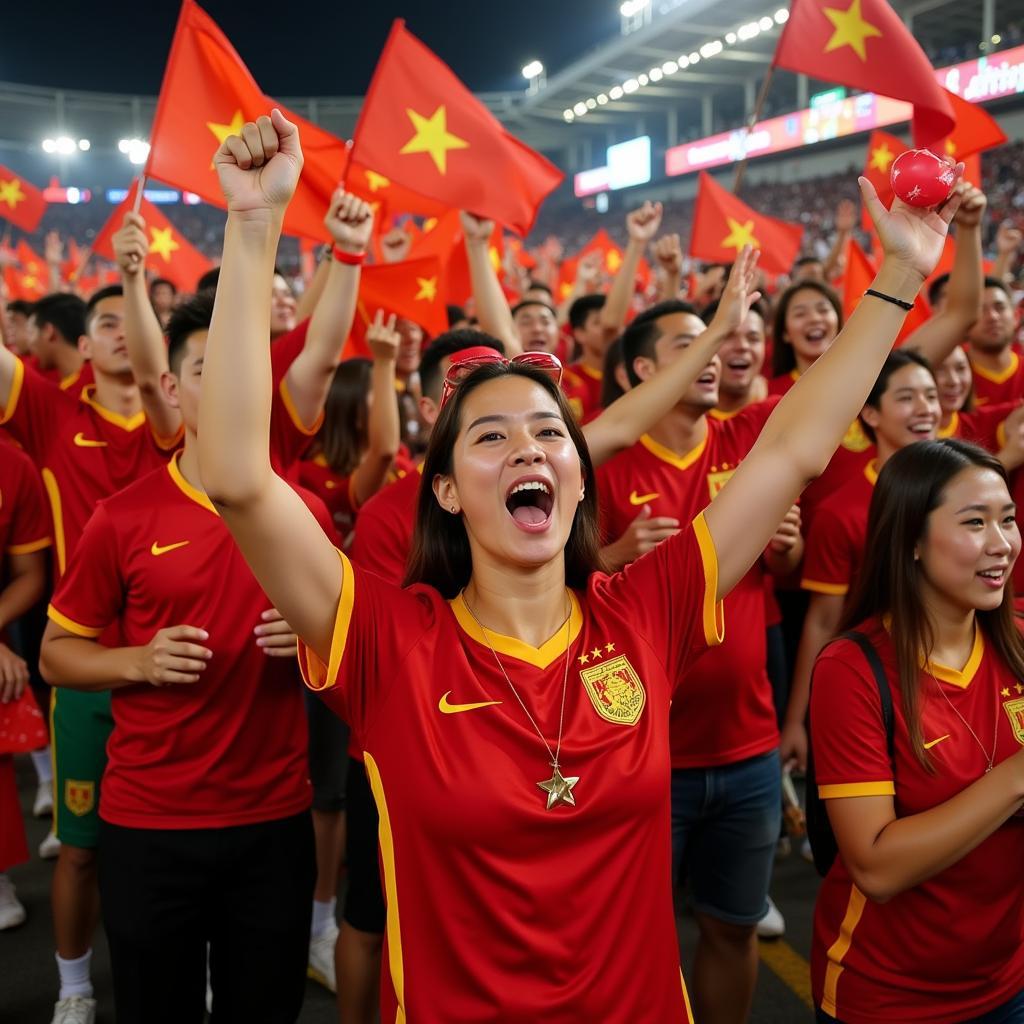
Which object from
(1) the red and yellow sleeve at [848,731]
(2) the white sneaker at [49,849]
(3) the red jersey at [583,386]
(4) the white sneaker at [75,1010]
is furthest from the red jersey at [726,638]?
(2) the white sneaker at [49,849]

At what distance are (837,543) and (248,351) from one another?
8.04ft

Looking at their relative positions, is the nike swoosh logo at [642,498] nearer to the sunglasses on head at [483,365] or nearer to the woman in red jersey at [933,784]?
the woman in red jersey at [933,784]

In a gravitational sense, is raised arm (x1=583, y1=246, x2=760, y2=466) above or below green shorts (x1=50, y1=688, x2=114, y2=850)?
above

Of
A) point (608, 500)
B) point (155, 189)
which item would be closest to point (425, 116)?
point (608, 500)

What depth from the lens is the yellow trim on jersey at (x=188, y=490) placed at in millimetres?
2554

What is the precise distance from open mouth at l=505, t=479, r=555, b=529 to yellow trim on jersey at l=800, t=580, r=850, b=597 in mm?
1836

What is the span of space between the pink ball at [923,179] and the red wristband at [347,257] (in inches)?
54.6

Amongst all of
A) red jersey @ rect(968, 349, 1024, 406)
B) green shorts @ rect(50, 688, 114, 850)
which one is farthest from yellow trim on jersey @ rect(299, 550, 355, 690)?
red jersey @ rect(968, 349, 1024, 406)

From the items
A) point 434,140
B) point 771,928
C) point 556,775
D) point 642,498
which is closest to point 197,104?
point 434,140

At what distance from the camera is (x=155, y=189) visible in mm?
41188

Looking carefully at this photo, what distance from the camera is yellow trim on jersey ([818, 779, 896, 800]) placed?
208cm

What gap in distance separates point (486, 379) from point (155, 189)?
43654 millimetres

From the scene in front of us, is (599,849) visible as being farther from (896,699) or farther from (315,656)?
(896,699)

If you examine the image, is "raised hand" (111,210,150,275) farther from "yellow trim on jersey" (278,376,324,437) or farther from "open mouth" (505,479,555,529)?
"open mouth" (505,479,555,529)
